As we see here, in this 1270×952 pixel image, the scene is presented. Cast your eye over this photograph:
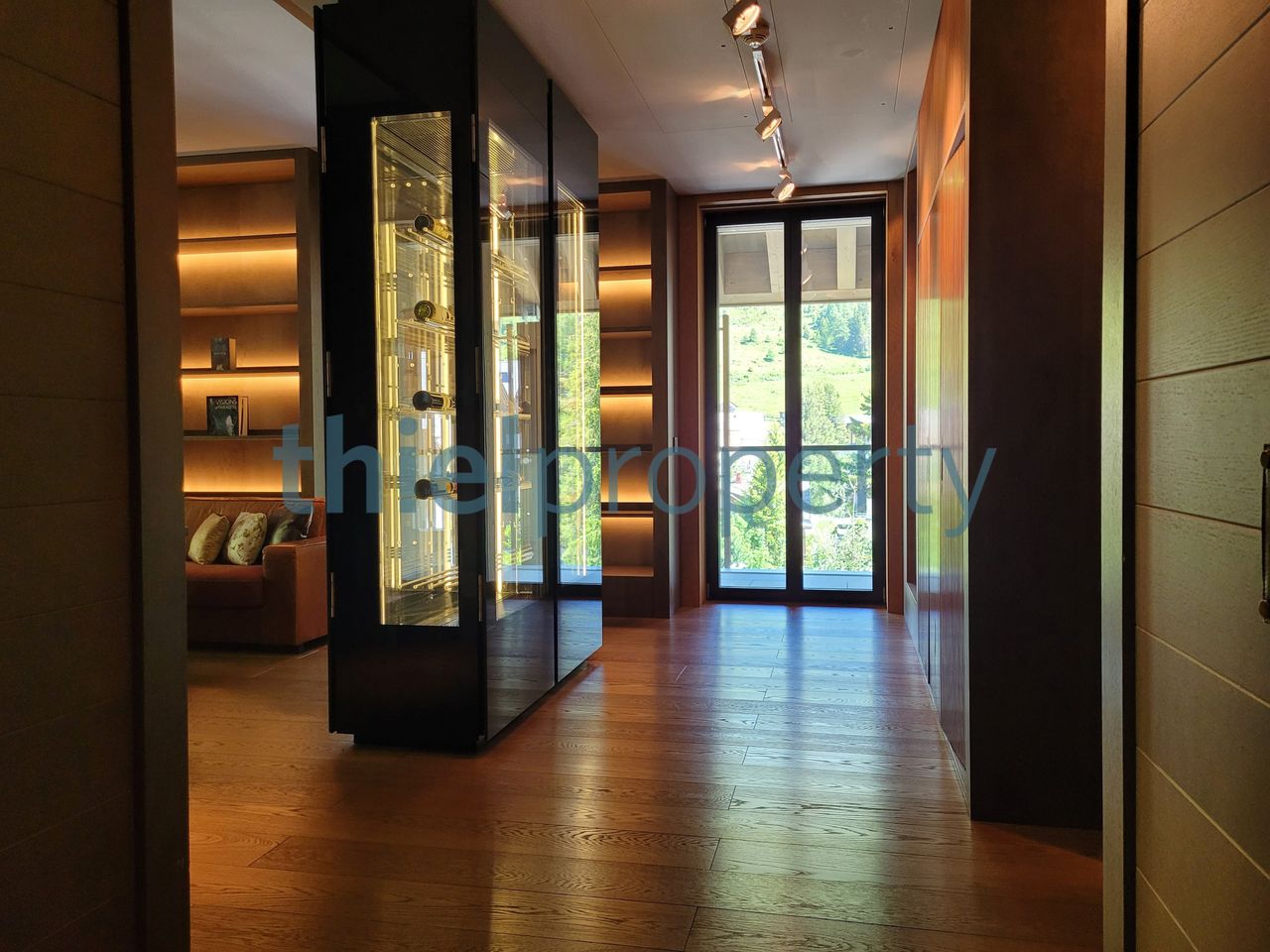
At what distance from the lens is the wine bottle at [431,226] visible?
3.49m

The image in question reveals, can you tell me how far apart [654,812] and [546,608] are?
1.48m

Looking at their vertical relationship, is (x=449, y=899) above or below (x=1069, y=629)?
below

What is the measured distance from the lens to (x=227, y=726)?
12.8ft

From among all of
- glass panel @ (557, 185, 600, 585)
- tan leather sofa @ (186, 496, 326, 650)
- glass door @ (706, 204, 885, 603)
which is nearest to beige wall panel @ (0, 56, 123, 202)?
glass panel @ (557, 185, 600, 585)

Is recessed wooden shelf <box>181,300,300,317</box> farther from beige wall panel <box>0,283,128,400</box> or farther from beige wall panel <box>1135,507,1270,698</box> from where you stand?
beige wall panel <box>1135,507,1270,698</box>

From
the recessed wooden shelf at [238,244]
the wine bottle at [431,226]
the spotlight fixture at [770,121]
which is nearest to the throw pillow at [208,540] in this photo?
the recessed wooden shelf at [238,244]

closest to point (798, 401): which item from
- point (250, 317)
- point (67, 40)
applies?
point (250, 317)

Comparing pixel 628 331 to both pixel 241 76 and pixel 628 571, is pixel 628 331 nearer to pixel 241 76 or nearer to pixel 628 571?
pixel 628 571

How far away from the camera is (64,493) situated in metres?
1.49

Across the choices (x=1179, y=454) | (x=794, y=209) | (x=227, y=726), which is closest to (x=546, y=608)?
(x=227, y=726)

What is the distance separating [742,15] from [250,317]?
410 cm

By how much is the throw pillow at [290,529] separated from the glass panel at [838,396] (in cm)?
344

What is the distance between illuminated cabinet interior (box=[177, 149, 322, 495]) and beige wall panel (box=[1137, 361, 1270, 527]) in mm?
5227

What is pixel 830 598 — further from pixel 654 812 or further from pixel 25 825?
pixel 25 825
